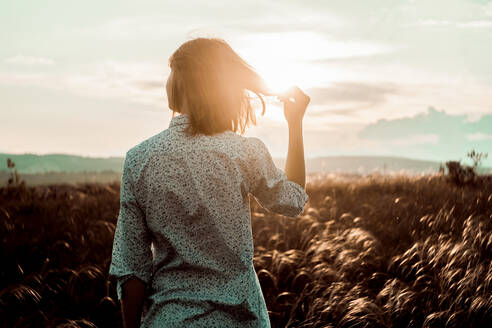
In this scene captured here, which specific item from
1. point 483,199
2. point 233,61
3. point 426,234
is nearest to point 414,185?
point 483,199

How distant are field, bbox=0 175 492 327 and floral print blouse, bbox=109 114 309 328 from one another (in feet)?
6.33

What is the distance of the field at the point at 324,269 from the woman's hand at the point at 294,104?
6.58 ft

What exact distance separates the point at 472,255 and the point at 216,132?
363 centimetres

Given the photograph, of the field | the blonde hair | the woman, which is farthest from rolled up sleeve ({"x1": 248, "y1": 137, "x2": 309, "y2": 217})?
the field

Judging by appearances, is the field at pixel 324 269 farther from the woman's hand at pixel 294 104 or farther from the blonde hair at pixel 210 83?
the blonde hair at pixel 210 83

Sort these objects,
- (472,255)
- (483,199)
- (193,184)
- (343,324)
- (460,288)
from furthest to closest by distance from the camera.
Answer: (483,199) < (472,255) < (460,288) < (343,324) < (193,184)

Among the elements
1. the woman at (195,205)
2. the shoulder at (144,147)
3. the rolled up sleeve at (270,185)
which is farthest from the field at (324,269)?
the shoulder at (144,147)

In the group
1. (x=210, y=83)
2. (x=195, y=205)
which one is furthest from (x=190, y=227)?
(x=210, y=83)

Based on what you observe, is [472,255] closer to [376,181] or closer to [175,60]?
[175,60]

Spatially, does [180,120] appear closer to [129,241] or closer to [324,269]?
[129,241]

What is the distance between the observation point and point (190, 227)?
59.5 inches

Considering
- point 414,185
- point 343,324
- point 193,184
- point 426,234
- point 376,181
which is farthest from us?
point 376,181

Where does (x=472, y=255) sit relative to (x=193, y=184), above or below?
below

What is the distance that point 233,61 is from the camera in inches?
61.8
